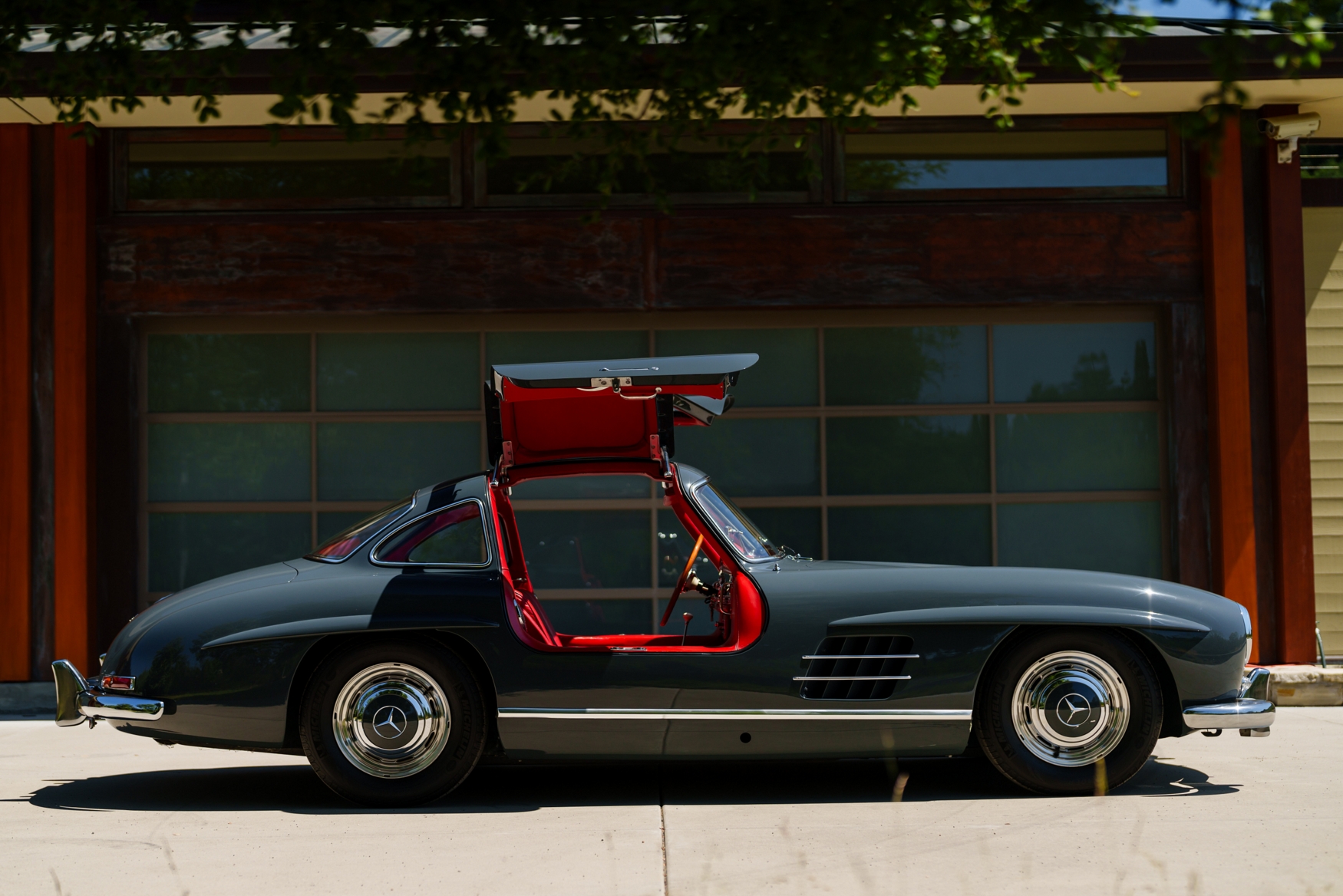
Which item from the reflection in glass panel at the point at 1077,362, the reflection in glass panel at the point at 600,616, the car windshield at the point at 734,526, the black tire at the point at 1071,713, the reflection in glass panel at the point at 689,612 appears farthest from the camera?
the reflection in glass panel at the point at 1077,362

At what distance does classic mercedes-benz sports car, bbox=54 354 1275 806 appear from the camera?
5.39 m

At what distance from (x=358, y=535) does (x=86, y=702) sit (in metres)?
1.36

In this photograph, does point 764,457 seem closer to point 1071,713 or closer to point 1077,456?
point 1077,456

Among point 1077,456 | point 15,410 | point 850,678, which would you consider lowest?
point 850,678

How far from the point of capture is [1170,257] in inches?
363

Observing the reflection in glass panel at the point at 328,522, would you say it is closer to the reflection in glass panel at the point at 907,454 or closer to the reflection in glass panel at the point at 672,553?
the reflection in glass panel at the point at 672,553

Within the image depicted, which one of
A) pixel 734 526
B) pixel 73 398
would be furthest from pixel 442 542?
pixel 73 398

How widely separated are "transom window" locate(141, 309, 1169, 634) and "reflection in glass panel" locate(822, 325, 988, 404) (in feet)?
0.04

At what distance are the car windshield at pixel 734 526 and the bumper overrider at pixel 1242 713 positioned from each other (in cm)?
199

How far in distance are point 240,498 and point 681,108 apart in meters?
5.77

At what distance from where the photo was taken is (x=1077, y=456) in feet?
30.6

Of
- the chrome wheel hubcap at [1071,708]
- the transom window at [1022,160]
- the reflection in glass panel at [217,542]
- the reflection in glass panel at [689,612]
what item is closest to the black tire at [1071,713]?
the chrome wheel hubcap at [1071,708]

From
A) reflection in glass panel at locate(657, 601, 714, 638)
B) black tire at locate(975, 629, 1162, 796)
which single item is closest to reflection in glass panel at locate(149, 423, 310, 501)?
reflection in glass panel at locate(657, 601, 714, 638)

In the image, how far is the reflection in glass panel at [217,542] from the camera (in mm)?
9219
